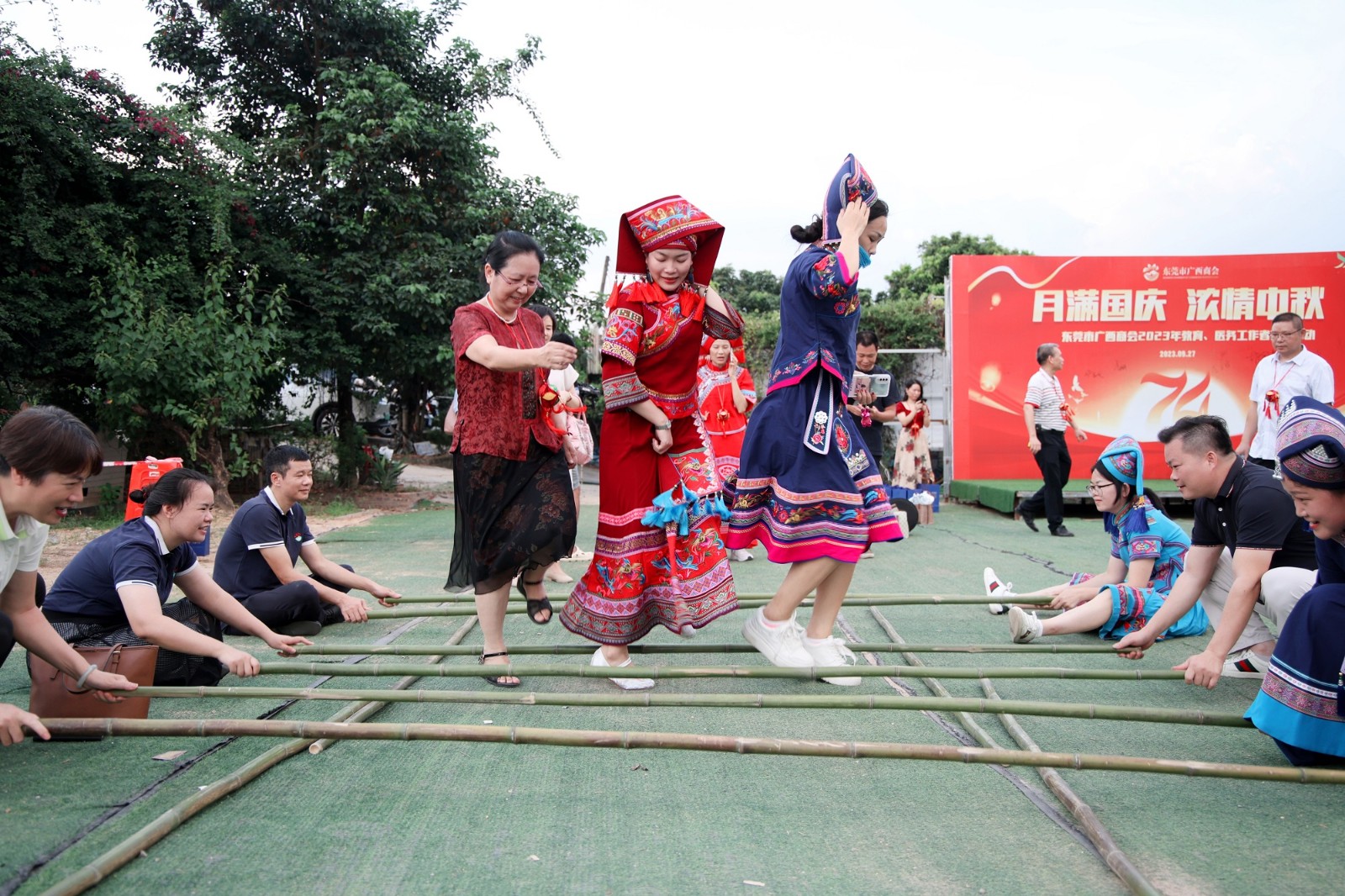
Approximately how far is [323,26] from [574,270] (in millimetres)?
3743

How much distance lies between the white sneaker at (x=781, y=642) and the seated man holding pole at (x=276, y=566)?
5.27 feet

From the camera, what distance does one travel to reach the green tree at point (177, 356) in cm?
796

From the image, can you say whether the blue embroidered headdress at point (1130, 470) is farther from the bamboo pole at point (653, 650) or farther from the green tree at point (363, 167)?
the green tree at point (363, 167)

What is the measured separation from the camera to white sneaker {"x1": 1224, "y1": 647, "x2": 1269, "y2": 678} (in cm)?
322

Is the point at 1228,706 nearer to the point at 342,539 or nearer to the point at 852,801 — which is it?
the point at 852,801

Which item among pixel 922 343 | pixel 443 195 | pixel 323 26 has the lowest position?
pixel 922 343

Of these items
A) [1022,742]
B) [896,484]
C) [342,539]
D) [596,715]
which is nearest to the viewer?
[1022,742]

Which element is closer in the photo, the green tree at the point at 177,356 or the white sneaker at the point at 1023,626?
the white sneaker at the point at 1023,626

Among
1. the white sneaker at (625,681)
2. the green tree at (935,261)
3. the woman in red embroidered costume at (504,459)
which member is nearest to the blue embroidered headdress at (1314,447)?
the white sneaker at (625,681)

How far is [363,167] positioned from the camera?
9.75 meters

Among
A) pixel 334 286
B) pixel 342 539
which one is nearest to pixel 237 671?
pixel 342 539

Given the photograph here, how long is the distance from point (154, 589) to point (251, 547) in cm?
102

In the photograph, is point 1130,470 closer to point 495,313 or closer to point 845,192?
point 845,192

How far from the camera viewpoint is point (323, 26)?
1008cm
